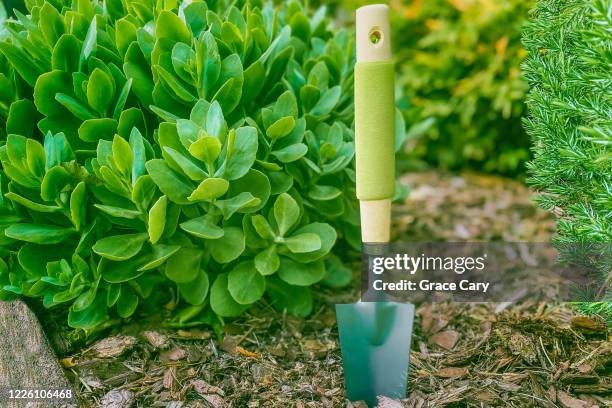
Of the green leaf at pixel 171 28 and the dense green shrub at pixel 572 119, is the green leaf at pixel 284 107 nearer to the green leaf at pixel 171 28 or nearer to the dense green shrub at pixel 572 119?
the green leaf at pixel 171 28

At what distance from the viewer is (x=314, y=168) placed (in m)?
1.52

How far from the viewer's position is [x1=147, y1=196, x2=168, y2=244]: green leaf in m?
1.27

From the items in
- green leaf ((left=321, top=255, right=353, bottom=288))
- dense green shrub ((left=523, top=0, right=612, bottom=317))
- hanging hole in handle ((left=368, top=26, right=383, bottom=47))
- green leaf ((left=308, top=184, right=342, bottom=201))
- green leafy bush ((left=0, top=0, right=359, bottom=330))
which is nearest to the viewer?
dense green shrub ((left=523, top=0, right=612, bottom=317))

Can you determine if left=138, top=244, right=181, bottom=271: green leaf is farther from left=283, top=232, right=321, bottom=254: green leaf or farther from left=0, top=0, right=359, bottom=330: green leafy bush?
left=283, top=232, right=321, bottom=254: green leaf

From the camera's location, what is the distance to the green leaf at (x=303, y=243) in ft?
4.69

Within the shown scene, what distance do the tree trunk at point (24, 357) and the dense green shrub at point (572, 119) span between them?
3.44 ft

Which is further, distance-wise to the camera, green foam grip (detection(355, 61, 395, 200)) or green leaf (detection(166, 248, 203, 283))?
green leaf (detection(166, 248, 203, 283))

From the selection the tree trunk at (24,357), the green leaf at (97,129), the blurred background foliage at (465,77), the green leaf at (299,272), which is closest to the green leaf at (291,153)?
the green leaf at (299,272)

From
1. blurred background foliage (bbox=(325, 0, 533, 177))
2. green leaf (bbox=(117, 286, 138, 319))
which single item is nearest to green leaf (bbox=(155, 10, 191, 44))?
green leaf (bbox=(117, 286, 138, 319))

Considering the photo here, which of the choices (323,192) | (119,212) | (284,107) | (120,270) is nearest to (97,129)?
(119,212)

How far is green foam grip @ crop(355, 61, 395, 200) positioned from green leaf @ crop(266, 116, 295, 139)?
189 mm

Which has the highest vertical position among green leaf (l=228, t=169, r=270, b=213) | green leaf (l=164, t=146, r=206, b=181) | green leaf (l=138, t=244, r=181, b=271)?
green leaf (l=164, t=146, r=206, b=181)

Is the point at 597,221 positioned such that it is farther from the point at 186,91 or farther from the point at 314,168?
the point at 186,91

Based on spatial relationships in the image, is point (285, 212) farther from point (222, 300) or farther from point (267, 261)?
point (222, 300)
